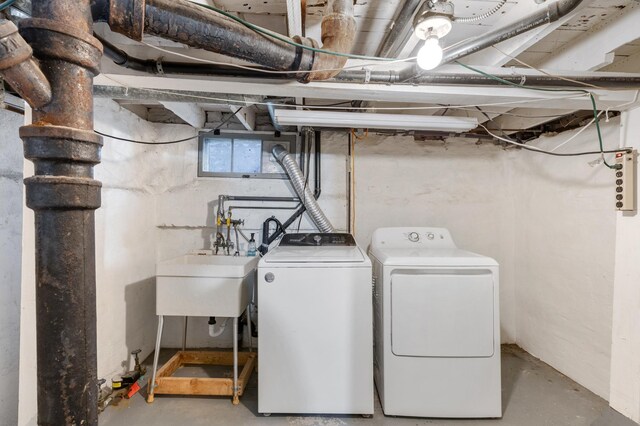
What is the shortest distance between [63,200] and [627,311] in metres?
2.52

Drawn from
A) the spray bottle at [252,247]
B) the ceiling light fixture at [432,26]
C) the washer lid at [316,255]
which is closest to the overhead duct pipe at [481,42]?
the ceiling light fixture at [432,26]

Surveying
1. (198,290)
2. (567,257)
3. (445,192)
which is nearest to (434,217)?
(445,192)

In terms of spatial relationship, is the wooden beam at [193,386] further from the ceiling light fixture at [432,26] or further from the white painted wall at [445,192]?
the ceiling light fixture at [432,26]

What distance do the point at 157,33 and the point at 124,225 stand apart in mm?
1782

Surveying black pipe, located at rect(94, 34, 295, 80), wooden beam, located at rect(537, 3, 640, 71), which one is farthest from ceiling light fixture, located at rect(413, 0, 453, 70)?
wooden beam, located at rect(537, 3, 640, 71)

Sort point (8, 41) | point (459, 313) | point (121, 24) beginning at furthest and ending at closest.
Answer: point (459, 313) < point (121, 24) < point (8, 41)

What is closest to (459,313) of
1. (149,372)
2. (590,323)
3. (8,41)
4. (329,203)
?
(590,323)

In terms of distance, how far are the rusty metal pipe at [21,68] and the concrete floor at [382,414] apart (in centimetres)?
189

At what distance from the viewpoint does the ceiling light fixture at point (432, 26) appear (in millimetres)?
998

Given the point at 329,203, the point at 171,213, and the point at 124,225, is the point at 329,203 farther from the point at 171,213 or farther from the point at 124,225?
the point at 124,225

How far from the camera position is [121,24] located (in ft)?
2.52

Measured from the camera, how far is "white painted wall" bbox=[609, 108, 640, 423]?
5.32 feet

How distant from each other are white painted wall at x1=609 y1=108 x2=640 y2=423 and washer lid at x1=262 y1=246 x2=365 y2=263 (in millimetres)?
1436

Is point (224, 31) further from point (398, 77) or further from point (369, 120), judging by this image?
point (369, 120)
